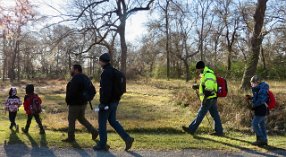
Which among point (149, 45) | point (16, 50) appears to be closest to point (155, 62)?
point (149, 45)

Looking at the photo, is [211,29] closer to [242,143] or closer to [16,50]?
[16,50]

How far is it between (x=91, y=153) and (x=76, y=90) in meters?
1.72

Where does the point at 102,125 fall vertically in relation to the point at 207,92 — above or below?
below

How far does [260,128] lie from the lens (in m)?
10.1

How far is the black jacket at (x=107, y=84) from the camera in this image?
28.1ft

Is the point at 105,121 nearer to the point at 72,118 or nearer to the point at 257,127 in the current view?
the point at 72,118

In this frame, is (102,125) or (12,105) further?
(12,105)

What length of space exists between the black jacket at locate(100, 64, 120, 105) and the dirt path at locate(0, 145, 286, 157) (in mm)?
1157

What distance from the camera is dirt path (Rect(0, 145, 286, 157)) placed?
8.45m

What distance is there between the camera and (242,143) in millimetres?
10164

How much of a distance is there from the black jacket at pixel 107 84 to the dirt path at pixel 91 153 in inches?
45.6

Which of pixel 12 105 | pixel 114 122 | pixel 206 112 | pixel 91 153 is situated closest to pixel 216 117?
pixel 206 112

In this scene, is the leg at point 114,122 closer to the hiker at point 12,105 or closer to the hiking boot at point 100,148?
the hiking boot at point 100,148

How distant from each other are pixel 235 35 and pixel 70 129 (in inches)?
2048
